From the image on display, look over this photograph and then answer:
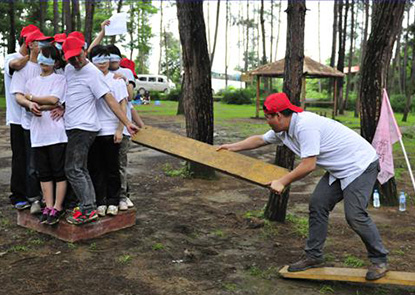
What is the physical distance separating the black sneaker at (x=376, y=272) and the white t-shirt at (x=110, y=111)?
2.77 m

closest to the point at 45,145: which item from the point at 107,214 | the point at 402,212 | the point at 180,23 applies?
the point at 107,214

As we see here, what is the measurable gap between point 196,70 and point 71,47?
373 centimetres

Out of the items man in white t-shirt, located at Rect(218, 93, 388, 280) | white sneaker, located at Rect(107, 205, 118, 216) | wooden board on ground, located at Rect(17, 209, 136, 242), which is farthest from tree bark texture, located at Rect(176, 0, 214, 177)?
man in white t-shirt, located at Rect(218, 93, 388, 280)

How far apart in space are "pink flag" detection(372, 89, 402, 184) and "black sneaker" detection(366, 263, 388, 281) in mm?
2951

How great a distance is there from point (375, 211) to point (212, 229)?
2587 millimetres

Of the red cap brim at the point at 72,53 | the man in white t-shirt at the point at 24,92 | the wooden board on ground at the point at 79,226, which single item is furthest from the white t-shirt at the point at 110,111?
the wooden board on ground at the point at 79,226

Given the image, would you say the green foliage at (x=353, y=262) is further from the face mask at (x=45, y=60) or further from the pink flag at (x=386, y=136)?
the face mask at (x=45, y=60)

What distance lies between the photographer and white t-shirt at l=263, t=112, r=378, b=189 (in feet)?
12.1

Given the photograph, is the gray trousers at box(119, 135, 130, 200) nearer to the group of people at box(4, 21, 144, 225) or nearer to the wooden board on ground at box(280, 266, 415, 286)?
the group of people at box(4, 21, 144, 225)

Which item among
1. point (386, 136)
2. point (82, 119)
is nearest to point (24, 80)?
point (82, 119)

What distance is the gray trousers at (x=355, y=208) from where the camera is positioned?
3.74 m

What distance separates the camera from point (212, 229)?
5359 mm

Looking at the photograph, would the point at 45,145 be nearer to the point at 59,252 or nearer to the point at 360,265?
the point at 59,252

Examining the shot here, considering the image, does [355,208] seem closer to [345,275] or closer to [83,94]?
[345,275]
